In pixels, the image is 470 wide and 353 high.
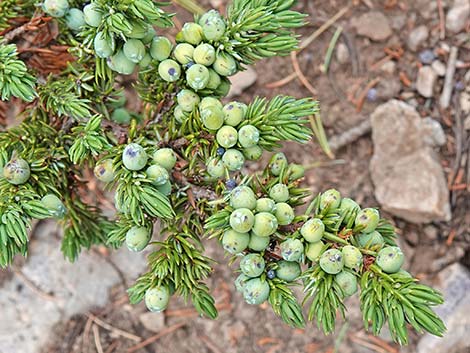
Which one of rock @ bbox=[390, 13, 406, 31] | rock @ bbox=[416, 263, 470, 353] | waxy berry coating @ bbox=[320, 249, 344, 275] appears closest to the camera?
waxy berry coating @ bbox=[320, 249, 344, 275]

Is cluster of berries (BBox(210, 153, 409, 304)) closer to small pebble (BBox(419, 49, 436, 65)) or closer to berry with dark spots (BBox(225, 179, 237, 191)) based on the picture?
berry with dark spots (BBox(225, 179, 237, 191))

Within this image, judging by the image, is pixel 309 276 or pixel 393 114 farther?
pixel 393 114

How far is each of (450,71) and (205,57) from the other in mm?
1513

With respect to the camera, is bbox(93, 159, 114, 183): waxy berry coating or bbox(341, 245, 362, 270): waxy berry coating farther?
bbox(93, 159, 114, 183): waxy berry coating

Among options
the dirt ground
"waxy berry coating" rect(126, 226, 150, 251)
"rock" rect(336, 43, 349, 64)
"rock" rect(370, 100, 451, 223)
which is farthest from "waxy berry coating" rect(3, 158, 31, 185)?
"rock" rect(336, 43, 349, 64)

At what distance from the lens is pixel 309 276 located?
96cm

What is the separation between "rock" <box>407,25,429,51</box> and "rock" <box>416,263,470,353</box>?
2.79ft

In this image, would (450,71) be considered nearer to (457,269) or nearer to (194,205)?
(457,269)

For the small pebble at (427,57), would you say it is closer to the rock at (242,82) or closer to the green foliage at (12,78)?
the rock at (242,82)

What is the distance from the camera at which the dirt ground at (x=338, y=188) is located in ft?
7.30

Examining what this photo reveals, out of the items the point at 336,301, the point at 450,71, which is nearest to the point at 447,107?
the point at 450,71

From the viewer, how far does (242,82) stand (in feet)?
7.75

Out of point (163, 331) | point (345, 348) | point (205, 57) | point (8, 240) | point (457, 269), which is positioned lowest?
point (163, 331)

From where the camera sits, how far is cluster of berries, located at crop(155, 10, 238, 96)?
41.2 inches
